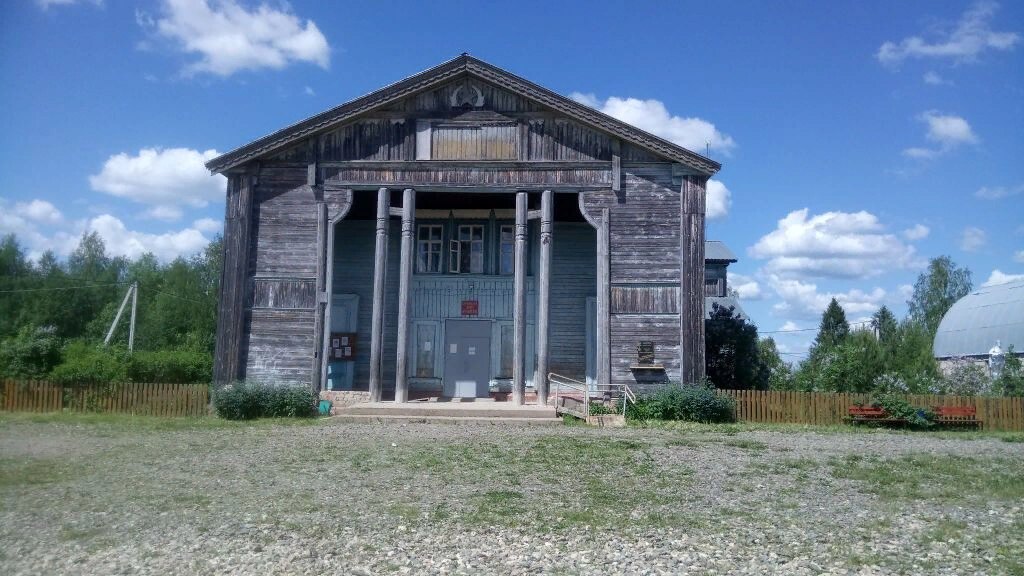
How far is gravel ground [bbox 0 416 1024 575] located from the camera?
6.78 metres

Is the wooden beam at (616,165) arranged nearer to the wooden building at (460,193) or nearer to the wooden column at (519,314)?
the wooden building at (460,193)

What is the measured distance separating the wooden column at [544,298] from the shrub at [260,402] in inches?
239

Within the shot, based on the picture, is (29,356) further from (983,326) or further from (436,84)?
(983,326)

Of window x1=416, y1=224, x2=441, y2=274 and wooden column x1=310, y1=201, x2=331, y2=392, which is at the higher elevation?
window x1=416, y1=224, x2=441, y2=274

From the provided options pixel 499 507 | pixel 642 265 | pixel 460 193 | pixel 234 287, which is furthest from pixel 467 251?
pixel 499 507

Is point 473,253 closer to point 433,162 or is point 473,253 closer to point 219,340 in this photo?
point 433,162

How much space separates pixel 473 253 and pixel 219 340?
26.7ft

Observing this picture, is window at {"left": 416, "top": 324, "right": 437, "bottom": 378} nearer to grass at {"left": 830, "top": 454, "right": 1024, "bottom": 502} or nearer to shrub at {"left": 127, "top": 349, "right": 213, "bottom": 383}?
shrub at {"left": 127, "top": 349, "right": 213, "bottom": 383}

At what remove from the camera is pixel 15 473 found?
10461 millimetres

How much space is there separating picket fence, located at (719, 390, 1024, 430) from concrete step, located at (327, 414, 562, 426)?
197 inches

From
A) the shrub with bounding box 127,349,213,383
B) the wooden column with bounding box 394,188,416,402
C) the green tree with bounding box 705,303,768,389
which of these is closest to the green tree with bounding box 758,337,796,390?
the green tree with bounding box 705,303,768,389

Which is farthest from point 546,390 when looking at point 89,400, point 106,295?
point 106,295

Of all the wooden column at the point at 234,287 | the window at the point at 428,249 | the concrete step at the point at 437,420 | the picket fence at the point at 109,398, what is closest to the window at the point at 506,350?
the window at the point at 428,249

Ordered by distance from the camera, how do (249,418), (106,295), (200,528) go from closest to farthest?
1. (200,528)
2. (249,418)
3. (106,295)
